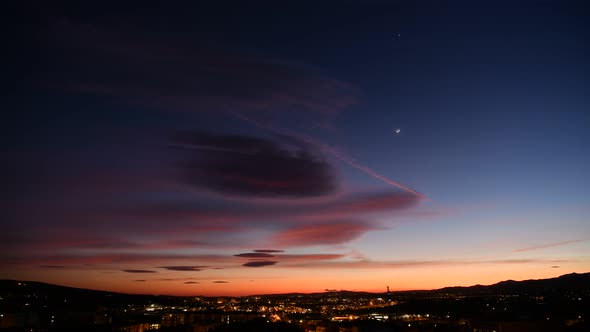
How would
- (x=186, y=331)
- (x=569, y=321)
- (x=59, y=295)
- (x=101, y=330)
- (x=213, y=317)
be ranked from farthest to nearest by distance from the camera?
1. (x=59, y=295)
2. (x=213, y=317)
3. (x=569, y=321)
4. (x=186, y=331)
5. (x=101, y=330)

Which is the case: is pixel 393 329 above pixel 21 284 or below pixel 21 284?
below

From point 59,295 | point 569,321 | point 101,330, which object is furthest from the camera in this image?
point 59,295

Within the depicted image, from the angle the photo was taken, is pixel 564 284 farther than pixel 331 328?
Yes

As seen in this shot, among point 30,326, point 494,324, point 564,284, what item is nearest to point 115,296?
point 30,326

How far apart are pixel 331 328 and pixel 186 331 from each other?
19254mm

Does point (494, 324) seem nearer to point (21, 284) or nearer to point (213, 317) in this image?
point (213, 317)

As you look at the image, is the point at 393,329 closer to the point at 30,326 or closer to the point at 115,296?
the point at 30,326

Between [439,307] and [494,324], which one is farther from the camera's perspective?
[439,307]

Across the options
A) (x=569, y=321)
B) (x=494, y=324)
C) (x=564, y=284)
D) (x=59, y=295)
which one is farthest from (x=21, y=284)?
(x=564, y=284)

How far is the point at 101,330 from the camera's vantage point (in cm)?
4909

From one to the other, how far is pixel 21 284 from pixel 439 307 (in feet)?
369

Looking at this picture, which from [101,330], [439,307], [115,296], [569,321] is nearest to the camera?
[101,330]

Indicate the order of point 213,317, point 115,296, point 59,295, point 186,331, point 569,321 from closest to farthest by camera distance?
point 186,331
point 569,321
point 213,317
point 59,295
point 115,296

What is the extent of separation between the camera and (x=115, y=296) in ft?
490
